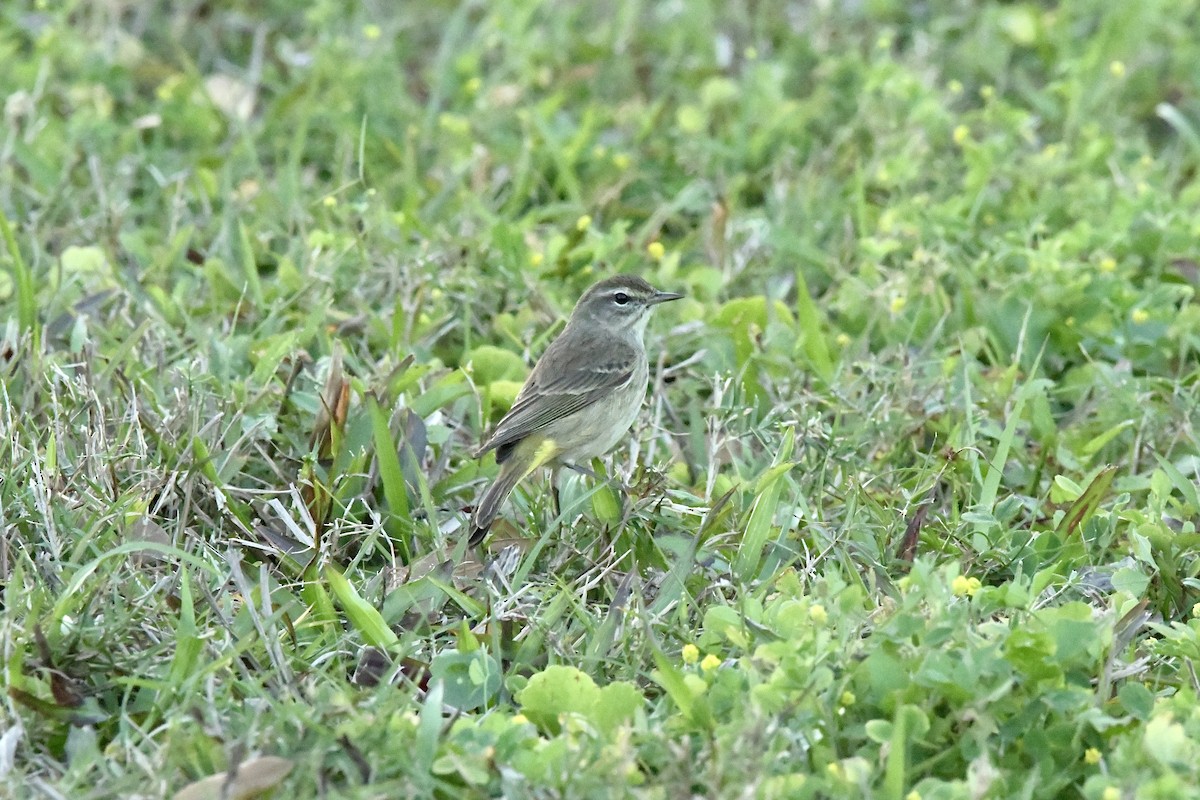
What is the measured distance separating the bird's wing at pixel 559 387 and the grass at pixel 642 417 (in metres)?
0.24

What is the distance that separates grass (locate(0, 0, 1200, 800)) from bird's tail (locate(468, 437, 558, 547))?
0.44 ft

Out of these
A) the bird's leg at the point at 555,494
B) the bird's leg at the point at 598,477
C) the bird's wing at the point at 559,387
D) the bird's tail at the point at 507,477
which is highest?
the bird's wing at the point at 559,387

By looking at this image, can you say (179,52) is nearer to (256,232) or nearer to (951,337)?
(256,232)

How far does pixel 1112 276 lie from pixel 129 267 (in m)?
4.18

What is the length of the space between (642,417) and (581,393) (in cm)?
46

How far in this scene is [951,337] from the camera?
22.9 ft

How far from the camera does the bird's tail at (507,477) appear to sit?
5.48m

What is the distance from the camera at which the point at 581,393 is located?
6027 millimetres

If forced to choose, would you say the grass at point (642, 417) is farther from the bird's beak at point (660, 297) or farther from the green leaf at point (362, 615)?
the bird's beak at point (660, 297)

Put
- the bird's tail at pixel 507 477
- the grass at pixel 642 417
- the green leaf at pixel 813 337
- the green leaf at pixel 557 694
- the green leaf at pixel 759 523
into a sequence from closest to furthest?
the grass at pixel 642 417, the green leaf at pixel 557 694, the green leaf at pixel 759 523, the bird's tail at pixel 507 477, the green leaf at pixel 813 337

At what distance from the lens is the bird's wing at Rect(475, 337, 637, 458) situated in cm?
582

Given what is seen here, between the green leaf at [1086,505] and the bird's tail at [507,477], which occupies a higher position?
the bird's tail at [507,477]

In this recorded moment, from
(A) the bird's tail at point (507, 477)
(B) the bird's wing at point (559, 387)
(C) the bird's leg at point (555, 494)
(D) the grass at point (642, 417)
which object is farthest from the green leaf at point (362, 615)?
(B) the bird's wing at point (559, 387)

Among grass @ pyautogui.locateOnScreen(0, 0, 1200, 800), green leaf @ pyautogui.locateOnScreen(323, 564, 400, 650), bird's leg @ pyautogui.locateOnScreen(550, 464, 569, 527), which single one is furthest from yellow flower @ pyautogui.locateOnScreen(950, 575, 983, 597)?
green leaf @ pyautogui.locateOnScreen(323, 564, 400, 650)
